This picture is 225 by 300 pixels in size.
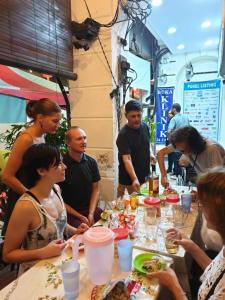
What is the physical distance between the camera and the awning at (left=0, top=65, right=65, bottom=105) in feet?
12.2

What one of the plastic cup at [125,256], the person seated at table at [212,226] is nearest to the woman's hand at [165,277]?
the person seated at table at [212,226]

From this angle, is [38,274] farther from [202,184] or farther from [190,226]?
[190,226]

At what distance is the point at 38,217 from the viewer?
1.21 metres

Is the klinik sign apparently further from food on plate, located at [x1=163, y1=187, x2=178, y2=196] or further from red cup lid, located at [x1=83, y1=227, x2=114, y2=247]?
red cup lid, located at [x1=83, y1=227, x2=114, y2=247]

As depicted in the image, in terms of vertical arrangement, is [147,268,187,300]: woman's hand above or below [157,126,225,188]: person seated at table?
below

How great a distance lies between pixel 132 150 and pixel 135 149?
0.11 ft

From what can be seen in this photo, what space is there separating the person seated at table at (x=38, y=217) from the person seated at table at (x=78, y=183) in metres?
0.52

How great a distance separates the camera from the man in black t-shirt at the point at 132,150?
236 cm

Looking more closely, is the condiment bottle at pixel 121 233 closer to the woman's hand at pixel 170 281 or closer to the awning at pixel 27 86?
the woman's hand at pixel 170 281

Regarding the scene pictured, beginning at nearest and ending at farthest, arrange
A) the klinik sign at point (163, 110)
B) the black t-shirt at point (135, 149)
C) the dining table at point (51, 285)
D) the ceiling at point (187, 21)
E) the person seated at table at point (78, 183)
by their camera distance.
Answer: the dining table at point (51, 285) < the person seated at table at point (78, 183) < the black t-shirt at point (135, 149) < the ceiling at point (187, 21) < the klinik sign at point (163, 110)

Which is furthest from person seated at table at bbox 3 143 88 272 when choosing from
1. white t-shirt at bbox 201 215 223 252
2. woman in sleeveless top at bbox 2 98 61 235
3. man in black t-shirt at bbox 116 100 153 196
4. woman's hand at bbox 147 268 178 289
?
man in black t-shirt at bbox 116 100 153 196

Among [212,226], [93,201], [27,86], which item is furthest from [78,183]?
[27,86]

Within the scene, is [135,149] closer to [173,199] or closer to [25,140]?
[173,199]

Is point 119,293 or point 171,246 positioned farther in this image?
point 171,246
